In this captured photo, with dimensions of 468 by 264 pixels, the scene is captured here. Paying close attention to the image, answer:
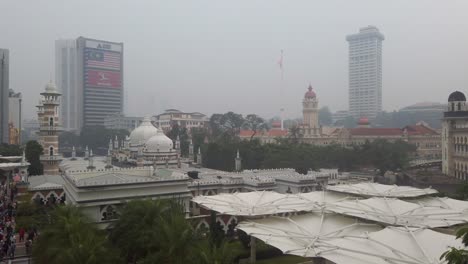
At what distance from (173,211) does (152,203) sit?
1.06 meters

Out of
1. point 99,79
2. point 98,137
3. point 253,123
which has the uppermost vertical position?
point 99,79

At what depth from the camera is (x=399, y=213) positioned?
24719mm

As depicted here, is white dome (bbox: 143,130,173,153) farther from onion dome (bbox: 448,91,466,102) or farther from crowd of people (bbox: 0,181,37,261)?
onion dome (bbox: 448,91,466,102)

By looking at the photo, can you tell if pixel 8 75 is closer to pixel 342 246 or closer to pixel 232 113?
pixel 232 113

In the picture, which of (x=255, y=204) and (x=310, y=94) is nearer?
(x=255, y=204)

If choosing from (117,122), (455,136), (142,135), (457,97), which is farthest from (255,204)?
(117,122)

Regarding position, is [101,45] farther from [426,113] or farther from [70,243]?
[70,243]

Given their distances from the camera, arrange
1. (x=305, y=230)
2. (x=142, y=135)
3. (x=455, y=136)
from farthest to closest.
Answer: (x=142, y=135), (x=455, y=136), (x=305, y=230)

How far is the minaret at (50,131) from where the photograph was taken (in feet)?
166

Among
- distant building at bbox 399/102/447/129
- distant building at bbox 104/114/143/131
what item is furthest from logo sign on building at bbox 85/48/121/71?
distant building at bbox 399/102/447/129

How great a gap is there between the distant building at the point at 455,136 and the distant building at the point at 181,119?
3074 inches

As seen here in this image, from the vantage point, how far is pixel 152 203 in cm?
2086

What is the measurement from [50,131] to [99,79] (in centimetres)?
10067

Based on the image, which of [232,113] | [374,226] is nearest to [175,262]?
[374,226]
